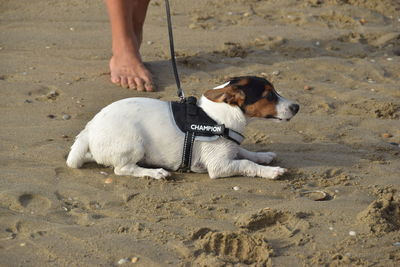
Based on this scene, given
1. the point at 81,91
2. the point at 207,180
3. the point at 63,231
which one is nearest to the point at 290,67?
the point at 81,91

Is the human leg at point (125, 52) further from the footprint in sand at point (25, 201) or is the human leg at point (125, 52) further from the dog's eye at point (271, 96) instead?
the footprint in sand at point (25, 201)

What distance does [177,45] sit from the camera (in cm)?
740

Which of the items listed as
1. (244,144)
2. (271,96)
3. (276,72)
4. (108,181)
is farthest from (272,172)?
(276,72)

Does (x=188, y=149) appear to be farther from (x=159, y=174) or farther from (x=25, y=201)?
(x=25, y=201)

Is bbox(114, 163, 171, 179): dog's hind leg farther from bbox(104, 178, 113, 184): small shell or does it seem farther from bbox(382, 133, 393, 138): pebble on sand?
bbox(382, 133, 393, 138): pebble on sand

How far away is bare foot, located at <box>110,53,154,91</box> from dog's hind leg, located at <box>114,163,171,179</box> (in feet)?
5.83

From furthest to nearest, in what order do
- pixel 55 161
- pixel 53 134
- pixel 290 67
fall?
pixel 290 67, pixel 53 134, pixel 55 161

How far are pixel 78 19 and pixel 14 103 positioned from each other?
2.50 metres

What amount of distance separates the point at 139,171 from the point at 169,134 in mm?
337

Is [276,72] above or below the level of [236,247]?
above

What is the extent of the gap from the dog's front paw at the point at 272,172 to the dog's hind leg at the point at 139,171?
67cm

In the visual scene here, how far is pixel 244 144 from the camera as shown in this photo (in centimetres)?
535

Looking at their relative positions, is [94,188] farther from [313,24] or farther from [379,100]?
[313,24]

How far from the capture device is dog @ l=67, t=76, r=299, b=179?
457cm
